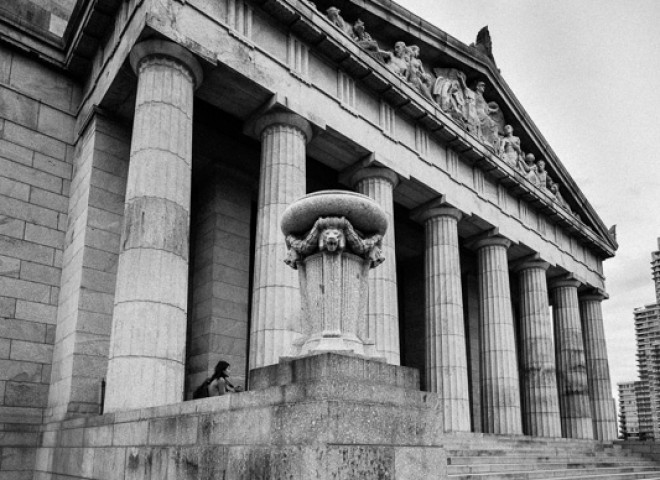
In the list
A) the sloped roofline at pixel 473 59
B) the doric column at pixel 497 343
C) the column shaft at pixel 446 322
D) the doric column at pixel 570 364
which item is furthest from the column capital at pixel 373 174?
the doric column at pixel 570 364

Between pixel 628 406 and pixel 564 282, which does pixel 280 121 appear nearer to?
pixel 564 282

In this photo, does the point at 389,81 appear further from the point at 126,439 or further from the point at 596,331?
the point at 596,331

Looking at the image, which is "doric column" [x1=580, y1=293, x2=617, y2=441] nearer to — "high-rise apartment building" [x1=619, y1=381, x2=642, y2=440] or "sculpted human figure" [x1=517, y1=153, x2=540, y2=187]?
"sculpted human figure" [x1=517, y1=153, x2=540, y2=187]

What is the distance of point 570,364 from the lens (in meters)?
31.7

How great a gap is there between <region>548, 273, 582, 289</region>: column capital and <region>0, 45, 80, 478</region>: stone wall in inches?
987

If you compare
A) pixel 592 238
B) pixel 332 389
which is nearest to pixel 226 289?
pixel 332 389

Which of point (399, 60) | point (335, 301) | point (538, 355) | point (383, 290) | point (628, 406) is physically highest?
point (399, 60)

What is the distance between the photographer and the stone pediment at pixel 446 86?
19375 mm

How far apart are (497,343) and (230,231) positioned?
40.9 feet

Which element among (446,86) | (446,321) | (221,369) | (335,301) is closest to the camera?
(335,301)

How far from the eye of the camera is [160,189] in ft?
45.4

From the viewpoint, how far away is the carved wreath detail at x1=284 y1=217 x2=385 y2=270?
330 inches

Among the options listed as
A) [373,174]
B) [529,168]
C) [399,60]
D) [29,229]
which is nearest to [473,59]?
[399,60]

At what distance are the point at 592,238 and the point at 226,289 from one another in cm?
2326
